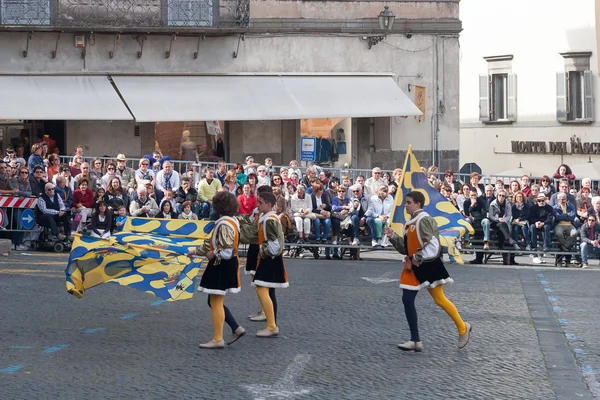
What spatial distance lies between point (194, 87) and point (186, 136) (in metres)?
1.41

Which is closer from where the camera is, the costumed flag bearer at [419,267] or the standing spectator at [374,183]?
the costumed flag bearer at [419,267]

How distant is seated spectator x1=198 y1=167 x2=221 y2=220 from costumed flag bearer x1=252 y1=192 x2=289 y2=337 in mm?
10162

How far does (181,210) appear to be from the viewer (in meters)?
21.8

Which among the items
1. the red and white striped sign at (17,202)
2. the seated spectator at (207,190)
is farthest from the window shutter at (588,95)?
the red and white striped sign at (17,202)

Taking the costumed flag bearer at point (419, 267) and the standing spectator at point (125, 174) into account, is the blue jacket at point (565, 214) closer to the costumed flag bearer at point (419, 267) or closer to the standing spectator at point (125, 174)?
the standing spectator at point (125, 174)

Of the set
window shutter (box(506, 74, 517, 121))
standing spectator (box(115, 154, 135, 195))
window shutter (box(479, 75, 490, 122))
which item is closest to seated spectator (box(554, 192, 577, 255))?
standing spectator (box(115, 154, 135, 195))

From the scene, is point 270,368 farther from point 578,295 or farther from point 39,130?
point 39,130

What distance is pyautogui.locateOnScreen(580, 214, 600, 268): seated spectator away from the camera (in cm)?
2120

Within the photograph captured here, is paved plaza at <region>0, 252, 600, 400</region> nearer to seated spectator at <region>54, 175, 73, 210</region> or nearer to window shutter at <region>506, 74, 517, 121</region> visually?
seated spectator at <region>54, 175, 73, 210</region>

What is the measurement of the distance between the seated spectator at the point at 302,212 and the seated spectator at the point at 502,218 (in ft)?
11.1

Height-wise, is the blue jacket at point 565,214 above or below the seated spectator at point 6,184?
below

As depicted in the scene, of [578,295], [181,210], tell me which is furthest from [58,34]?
[578,295]

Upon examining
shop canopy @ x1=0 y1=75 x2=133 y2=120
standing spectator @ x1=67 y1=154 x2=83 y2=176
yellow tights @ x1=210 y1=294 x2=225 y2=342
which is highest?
shop canopy @ x1=0 y1=75 x2=133 y2=120

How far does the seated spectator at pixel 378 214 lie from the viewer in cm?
2170
